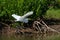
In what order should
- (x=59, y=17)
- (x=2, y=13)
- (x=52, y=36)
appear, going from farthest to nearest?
(x=59, y=17), (x=2, y=13), (x=52, y=36)

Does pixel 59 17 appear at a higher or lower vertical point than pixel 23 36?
higher

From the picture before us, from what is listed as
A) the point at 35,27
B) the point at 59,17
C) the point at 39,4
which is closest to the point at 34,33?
the point at 35,27

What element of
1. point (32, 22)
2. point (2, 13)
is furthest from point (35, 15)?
point (2, 13)

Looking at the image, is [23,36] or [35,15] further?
[35,15]

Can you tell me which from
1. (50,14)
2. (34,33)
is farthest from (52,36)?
(50,14)

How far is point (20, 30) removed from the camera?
2061cm

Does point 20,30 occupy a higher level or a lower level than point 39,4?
lower

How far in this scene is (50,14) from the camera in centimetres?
2412

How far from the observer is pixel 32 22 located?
70.1 ft

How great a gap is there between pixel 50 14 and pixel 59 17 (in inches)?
32.0

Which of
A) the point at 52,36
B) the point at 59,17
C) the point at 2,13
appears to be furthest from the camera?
the point at 59,17

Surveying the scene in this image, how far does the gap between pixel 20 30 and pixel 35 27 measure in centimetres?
82

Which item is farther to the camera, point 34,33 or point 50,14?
point 50,14

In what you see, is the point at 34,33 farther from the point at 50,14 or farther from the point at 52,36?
the point at 50,14
